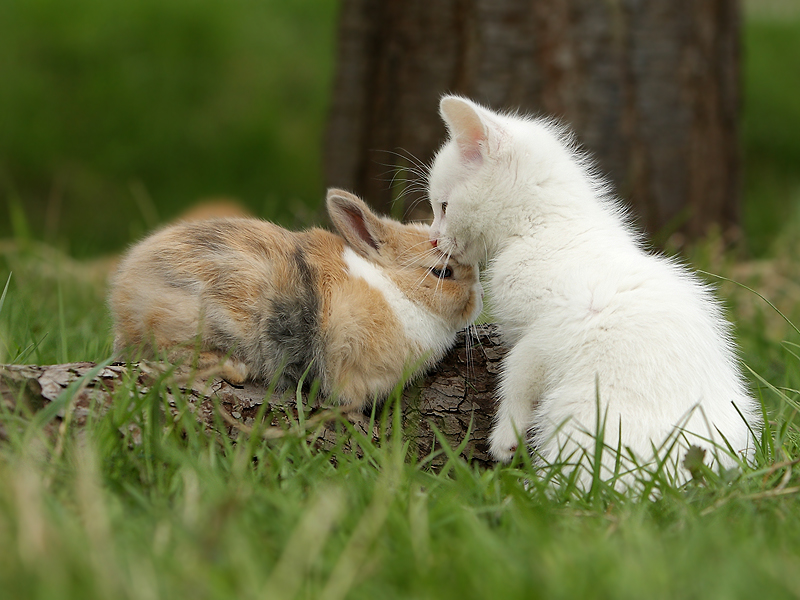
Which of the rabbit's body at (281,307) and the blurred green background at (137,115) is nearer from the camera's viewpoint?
the rabbit's body at (281,307)

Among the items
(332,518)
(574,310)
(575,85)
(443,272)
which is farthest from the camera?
(575,85)

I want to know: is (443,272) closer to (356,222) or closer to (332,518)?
(356,222)

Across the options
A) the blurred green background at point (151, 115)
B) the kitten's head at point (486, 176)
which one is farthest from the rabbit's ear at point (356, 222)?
the blurred green background at point (151, 115)

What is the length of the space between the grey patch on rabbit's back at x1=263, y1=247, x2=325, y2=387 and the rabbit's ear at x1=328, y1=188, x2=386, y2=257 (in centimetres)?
35

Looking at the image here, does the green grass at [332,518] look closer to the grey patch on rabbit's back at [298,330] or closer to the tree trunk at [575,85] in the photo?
the grey patch on rabbit's back at [298,330]

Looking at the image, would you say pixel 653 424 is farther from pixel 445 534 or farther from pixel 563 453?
pixel 445 534

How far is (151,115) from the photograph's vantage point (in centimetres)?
883

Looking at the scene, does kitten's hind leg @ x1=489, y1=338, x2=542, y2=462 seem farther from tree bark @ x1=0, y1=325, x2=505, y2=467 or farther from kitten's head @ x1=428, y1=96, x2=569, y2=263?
kitten's head @ x1=428, y1=96, x2=569, y2=263

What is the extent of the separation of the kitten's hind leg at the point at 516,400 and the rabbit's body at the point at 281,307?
33 cm

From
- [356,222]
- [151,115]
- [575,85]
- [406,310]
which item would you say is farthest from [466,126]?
[151,115]

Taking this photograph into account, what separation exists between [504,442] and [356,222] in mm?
1054

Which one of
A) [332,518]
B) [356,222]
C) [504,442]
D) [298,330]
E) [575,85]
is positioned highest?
[575,85]

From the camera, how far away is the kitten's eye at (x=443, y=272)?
3107 millimetres

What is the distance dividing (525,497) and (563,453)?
50 cm
